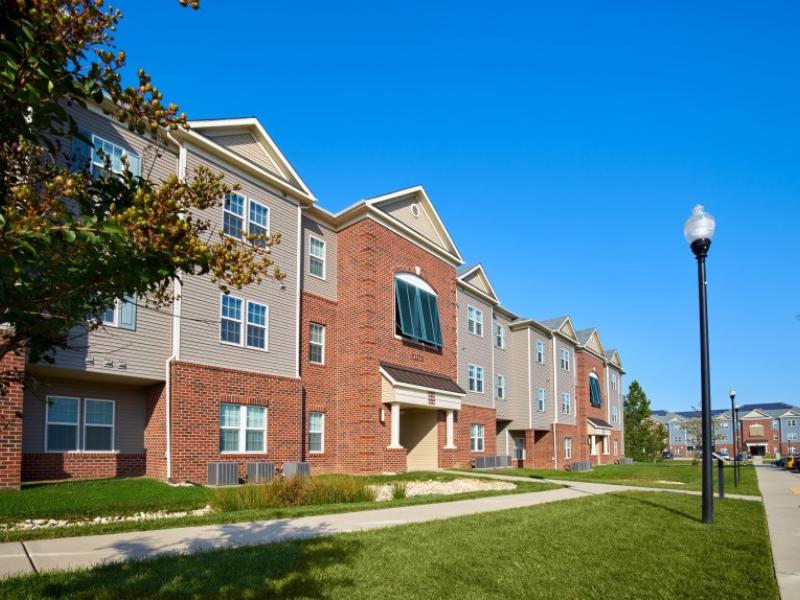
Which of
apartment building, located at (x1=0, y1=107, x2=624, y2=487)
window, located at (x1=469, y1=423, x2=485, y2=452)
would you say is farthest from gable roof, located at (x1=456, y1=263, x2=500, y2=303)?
window, located at (x1=469, y1=423, x2=485, y2=452)

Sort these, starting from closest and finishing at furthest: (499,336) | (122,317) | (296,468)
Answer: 1. (122,317)
2. (296,468)
3. (499,336)

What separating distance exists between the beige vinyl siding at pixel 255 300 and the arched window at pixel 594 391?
1371 inches

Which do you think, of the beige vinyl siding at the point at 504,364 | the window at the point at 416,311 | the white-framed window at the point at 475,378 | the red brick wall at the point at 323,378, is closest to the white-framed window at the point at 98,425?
the red brick wall at the point at 323,378

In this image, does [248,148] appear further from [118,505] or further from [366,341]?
[118,505]

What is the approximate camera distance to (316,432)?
2338 centimetres

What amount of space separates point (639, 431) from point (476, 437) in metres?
36.5

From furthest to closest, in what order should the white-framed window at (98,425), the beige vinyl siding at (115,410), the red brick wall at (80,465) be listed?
the white-framed window at (98,425) → the beige vinyl siding at (115,410) → the red brick wall at (80,465)

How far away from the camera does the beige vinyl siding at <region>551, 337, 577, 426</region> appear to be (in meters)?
43.4

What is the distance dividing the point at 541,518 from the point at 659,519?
2.22 meters

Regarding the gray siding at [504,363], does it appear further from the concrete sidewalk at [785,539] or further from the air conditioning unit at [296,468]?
the concrete sidewalk at [785,539]

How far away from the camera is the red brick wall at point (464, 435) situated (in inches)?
1080

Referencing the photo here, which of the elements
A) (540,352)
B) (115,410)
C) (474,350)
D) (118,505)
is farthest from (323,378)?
(540,352)

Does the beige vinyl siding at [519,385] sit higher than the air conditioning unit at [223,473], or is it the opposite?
the beige vinyl siding at [519,385]

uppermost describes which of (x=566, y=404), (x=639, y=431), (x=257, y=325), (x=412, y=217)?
(x=412, y=217)
